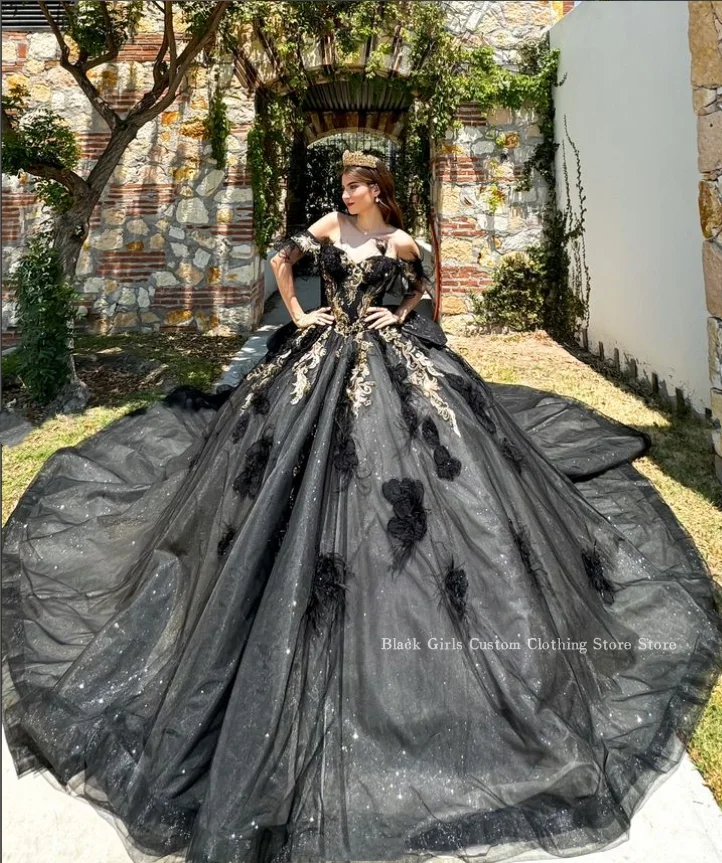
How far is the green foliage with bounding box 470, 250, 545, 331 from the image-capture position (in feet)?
24.8

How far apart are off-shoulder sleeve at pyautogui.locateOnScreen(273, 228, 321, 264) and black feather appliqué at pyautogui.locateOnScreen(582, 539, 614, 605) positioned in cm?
171

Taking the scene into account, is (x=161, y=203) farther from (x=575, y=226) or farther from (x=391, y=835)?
(x=391, y=835)

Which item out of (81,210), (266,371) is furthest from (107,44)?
(266,371)

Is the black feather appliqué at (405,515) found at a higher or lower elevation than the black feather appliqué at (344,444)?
lower

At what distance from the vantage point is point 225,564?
207 centimetres

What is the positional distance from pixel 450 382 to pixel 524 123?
605 cm

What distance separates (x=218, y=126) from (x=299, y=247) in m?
5.04

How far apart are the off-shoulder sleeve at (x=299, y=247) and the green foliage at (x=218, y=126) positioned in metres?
4.87

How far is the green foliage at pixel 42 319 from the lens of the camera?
4.96 m

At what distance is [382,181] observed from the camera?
2779 mm

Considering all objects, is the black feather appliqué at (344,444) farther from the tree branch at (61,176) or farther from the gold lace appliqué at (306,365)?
the tree branch at (61,176)

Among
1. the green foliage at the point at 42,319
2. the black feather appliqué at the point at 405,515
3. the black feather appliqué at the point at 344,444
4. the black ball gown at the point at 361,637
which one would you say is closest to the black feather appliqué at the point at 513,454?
the black ball gown at the point at 361,637

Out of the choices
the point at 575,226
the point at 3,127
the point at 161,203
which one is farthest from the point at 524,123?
the point at 3,127

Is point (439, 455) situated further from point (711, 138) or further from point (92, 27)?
point (92, 27)
